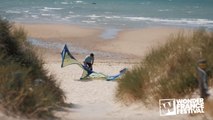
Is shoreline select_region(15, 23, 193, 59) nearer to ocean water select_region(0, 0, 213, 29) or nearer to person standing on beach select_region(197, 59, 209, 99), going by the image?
ocean water select_region(0, 0, 213, 29)

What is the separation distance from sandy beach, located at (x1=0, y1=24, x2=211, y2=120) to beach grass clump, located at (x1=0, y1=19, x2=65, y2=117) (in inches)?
19.4

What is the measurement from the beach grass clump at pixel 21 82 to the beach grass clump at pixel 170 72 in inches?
63.5

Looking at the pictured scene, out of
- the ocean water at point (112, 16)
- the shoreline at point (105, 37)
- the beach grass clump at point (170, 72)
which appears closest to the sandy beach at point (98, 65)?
the shoreline at point (105, 37)

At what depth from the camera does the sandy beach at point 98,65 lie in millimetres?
8000

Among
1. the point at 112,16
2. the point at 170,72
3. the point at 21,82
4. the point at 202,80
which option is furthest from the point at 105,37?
the point at 21,82

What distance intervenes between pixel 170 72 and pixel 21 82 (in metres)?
3.15

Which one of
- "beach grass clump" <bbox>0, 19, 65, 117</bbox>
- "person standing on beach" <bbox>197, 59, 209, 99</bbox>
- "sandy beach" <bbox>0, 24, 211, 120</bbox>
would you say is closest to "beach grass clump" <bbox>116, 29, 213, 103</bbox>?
"sandy beach" <bbox>0, 24, 211, 120</bbox>

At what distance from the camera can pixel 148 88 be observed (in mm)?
8648

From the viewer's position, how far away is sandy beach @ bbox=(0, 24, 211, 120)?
315 inches

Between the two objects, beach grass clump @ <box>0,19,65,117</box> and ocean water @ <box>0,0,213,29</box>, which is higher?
ocean water @ <box>0,0,213,29</box>

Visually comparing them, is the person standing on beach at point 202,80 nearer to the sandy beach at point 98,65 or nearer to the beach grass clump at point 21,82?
the sandy beach at point 98,65

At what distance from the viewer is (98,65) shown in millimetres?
17875

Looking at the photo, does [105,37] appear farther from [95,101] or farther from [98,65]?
[95,101]

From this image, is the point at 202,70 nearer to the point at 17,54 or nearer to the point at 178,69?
the point at 178,69
